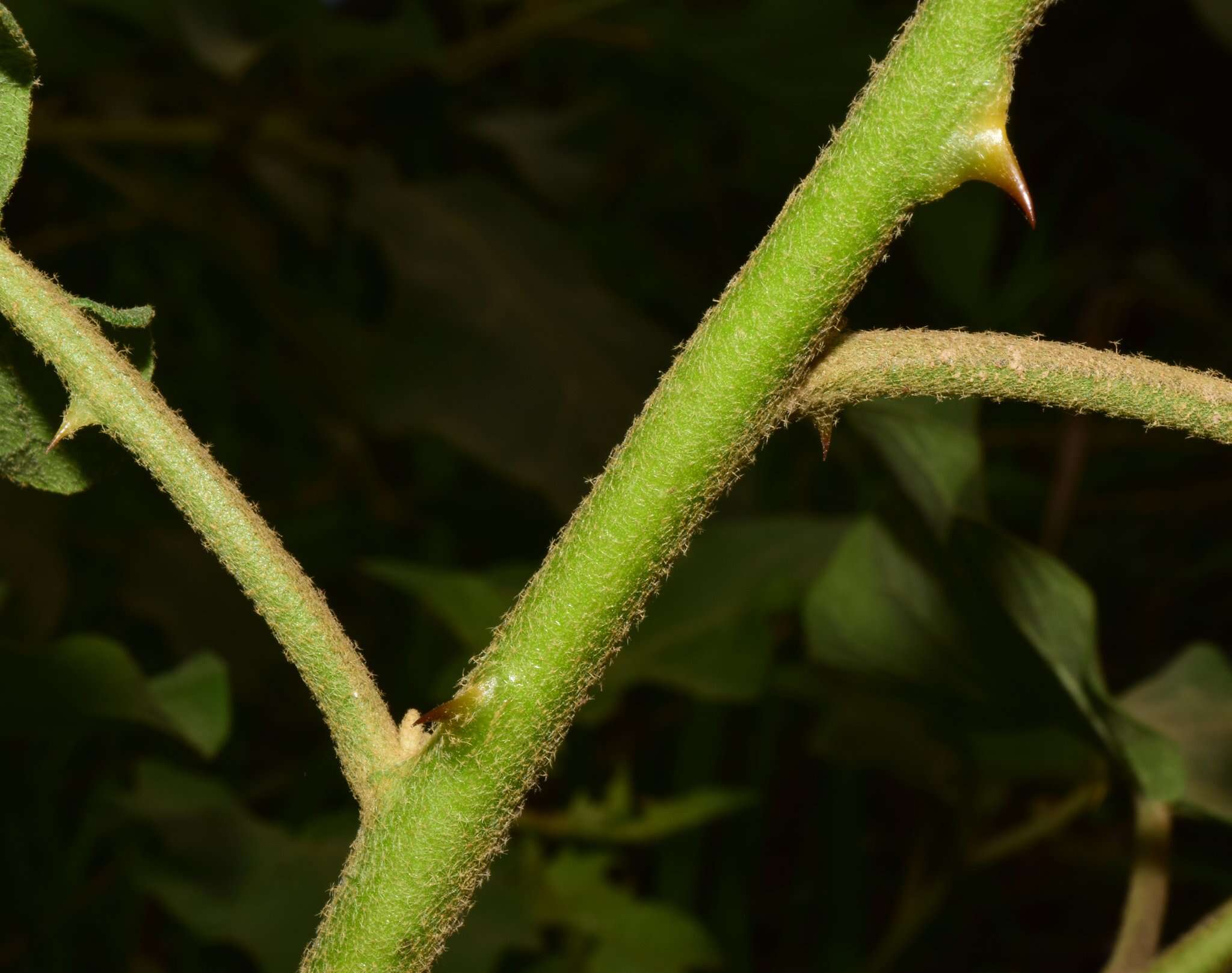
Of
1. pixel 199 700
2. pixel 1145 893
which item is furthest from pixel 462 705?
pixel 1145 893

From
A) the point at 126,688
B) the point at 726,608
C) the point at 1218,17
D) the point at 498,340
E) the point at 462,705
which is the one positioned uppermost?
the point at 1218,17

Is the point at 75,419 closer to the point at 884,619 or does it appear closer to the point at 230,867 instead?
the point at 884,619

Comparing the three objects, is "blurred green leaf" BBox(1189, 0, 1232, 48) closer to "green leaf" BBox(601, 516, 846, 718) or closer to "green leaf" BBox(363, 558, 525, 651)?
"green leaf" BBox(601, 516, 846, 718)

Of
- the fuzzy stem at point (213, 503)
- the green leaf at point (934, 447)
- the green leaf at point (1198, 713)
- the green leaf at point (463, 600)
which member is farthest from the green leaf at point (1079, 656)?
the green leaf at point (463, 600)

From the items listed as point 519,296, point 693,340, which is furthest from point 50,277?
point 519,296

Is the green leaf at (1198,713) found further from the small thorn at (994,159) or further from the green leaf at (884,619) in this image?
the small thorn at (994,159)

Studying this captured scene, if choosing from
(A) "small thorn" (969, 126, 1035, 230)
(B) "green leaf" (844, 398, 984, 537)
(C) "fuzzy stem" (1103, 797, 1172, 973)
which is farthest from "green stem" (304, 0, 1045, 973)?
(C) "fuzzy stem" (1103, 797, 1172, 973)

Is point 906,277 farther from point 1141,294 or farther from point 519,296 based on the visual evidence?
point 519,296
